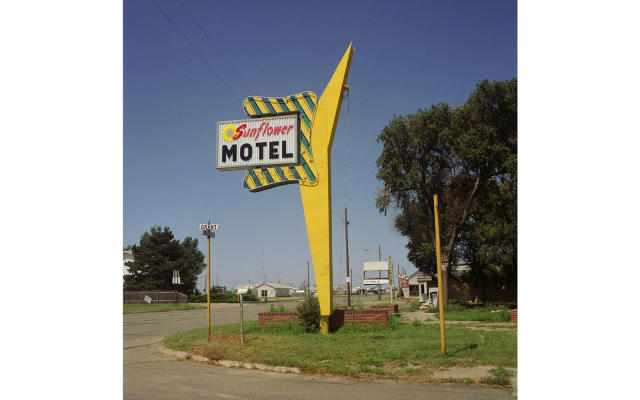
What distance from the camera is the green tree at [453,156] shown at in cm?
2614

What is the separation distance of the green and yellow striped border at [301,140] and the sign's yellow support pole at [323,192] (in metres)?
0.20

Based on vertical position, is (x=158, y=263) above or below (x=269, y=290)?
above

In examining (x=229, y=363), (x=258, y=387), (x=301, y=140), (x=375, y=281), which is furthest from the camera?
(x=375, y=281)

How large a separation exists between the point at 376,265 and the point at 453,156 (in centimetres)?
2968

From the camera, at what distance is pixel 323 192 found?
48.8 feet

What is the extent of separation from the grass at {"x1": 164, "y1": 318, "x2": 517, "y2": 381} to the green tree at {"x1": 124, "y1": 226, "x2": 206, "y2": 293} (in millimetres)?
39471

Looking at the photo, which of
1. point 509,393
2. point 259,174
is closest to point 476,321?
point 259,174

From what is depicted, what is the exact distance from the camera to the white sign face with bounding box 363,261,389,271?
54750mm

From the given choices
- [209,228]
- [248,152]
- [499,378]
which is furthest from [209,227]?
[499,378]

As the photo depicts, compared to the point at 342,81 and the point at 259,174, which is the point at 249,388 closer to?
the point at 259,174

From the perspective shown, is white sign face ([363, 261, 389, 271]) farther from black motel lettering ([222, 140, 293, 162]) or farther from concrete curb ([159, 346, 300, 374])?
concrete curb ([159, 346, 300, 374])

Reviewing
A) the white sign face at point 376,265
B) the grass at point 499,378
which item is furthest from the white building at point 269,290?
the grass at point 499,378

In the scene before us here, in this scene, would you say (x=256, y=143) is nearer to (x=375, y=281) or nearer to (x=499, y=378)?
(x=499, y=378)
